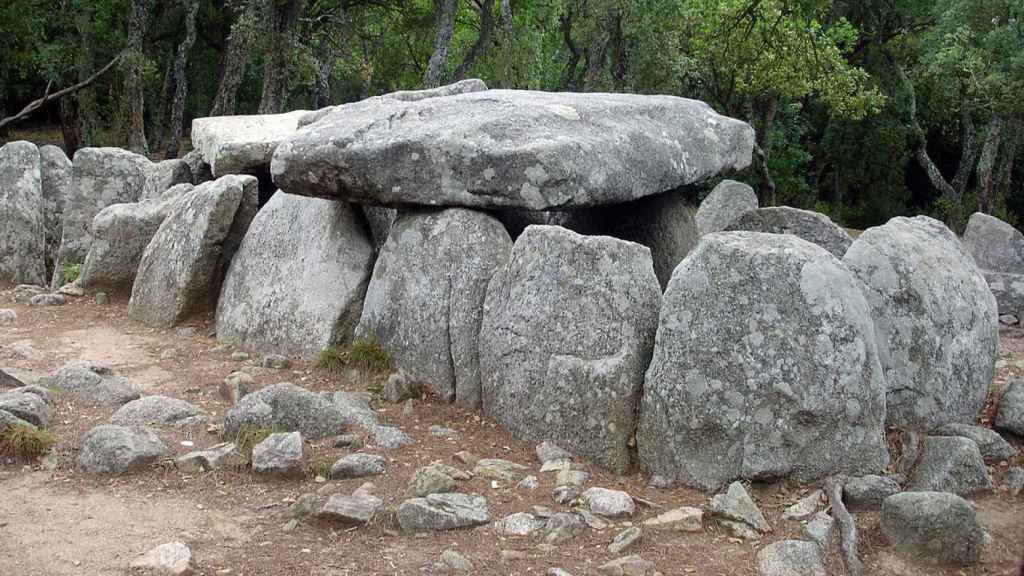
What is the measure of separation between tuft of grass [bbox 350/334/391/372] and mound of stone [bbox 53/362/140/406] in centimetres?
159

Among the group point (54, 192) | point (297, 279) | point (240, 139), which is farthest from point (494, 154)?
point (54, 192)

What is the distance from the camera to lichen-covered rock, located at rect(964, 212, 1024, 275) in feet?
42.2

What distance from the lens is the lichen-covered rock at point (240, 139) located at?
429 inches

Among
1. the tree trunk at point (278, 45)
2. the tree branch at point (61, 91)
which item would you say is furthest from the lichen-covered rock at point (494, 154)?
the tree branch at point (61, 91)

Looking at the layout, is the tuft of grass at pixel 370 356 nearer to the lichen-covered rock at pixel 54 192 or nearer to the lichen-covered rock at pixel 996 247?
the lichen-covered rock at pixel 54 192

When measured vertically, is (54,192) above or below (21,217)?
above

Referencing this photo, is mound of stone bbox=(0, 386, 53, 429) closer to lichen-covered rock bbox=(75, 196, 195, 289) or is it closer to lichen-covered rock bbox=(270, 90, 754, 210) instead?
lichen-covered rock bbox=(270, 90, 754, 210)

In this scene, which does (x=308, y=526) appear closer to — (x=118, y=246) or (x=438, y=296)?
(x=438, y=296)

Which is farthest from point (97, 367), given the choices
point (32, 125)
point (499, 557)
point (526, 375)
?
point (32, 125)

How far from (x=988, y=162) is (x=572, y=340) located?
53.1 feet

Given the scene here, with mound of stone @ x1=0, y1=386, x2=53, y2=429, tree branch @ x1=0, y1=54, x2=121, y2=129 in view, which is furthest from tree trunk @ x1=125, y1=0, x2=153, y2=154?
mound of stone @ x1=0, y1=386, x2=53, y2=429

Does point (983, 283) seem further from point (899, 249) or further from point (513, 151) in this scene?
point (513, 151)

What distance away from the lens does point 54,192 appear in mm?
12820

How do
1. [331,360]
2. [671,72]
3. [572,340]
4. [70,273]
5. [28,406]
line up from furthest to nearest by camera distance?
[671,72] < [70,273] < [331,360] < [572,340] < [28,406]
